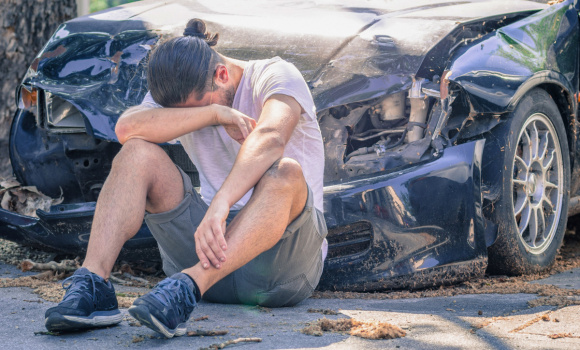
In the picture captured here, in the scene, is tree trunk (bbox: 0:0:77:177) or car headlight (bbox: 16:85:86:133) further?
tree trunk (bbox: 0:0:77:177)

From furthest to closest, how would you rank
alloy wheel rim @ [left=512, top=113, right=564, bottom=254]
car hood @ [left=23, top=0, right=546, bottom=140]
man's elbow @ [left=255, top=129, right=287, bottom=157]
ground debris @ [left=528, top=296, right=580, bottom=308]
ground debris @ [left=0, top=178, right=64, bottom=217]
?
ground debris @ [left=0, top=178, right=64, bottom=217] → alloy wheel rim @ [left=512, top=113, right=564, bottom=254] → car hood @ [left=23, top=0, right=546, bottom=140] → ground debris @ [left=528, top=296, right=580, bottom=308] → man's elbow @ [left=255, top=129, right=287, bottom=157]

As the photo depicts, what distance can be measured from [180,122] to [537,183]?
1.95m

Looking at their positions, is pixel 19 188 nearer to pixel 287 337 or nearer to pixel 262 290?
pixel 262 290

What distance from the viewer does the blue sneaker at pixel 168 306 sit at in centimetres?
213

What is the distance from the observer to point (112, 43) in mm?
3697

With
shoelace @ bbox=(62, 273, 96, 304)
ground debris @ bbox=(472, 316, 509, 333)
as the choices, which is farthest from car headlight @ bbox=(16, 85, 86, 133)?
ground debris @ bbox=(472, 316, 509, 333)

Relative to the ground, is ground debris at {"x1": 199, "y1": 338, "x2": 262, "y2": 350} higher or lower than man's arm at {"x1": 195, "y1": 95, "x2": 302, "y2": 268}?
lower

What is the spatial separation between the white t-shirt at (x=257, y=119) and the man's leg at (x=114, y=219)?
9.5 inches

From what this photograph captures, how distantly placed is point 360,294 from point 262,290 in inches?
22.3

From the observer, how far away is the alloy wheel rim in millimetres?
3500

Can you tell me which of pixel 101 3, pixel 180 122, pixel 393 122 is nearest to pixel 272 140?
pixel 180 122

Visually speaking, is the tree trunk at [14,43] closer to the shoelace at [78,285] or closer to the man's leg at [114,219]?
the man's leg at [114,219]

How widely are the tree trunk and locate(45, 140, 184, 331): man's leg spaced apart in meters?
2.83

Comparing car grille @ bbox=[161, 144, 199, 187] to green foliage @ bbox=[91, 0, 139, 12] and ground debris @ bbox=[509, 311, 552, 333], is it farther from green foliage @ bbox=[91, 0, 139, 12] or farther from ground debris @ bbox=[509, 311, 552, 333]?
green foliage @ bbox=[91, 0, 139, 12]
